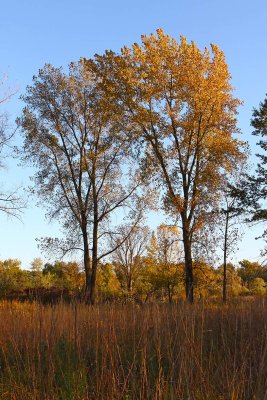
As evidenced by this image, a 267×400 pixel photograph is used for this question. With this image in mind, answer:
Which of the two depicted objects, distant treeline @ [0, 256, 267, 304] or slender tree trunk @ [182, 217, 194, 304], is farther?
distant treeline @ [0, 256, 267, 304]

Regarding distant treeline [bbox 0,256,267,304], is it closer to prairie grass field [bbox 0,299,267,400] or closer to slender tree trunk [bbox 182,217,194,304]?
slender tree trunk [bbox 182,217,194,304]

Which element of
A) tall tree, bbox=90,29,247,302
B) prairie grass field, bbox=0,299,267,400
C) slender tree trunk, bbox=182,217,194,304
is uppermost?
tall tree, bbox=90,29,247,302

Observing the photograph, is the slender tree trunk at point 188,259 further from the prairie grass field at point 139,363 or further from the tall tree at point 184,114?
the prairie grass field at point 139,363

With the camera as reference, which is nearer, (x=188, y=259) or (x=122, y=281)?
(x=188, y=259)

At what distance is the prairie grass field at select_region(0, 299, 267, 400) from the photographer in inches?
167

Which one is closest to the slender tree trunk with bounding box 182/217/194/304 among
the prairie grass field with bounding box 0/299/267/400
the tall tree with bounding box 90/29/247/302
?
the tall tree with bounding box 90/29/247/302

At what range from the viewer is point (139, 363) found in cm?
761

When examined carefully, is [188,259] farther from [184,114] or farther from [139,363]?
[139,363]

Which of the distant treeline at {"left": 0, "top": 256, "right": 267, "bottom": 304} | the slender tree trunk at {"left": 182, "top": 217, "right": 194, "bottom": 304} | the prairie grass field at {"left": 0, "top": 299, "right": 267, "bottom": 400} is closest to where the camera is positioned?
the prairie grass field at {"left": 0, "top": 299, "right": 267, "bottom": 400}

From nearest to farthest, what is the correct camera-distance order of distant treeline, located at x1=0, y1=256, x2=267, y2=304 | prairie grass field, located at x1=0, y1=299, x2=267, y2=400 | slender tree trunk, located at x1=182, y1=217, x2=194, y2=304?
prairie grass field, located at x1=0, y1=299, x2=267, y2=400, slender tree trunk, located at x1=182, y1=217, x2=194, y2=304, distant treeline, located at x1=0, y1=256, x2=267, y2=304

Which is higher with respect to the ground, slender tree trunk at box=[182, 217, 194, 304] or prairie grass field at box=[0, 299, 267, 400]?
slender tree trunk at box=[182, 217, 194, 304]

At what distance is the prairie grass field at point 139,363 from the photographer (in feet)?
13.9

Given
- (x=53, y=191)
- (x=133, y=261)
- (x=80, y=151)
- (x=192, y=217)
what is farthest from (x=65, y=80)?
(x=133, y=261)

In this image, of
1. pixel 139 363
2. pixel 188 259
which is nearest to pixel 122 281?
pixel 188 259
